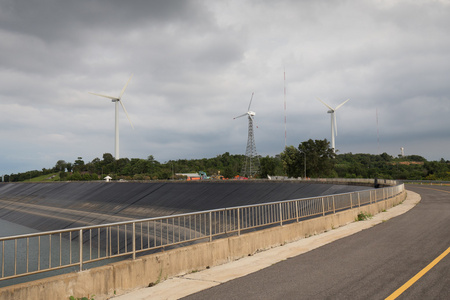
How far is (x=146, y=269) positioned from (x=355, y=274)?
5.20m

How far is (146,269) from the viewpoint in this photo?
27.7ft

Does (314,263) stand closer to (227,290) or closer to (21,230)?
(227,290)

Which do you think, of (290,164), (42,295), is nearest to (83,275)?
(42,295)

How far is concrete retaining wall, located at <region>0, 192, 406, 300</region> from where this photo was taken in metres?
6.69

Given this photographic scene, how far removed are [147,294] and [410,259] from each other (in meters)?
7.56

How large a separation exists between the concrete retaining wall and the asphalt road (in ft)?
4.73

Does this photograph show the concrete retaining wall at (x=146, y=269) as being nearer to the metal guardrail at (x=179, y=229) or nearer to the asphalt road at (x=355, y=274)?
the metal guardrail at (x=179, y=229)

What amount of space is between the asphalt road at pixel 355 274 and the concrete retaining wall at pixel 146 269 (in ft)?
4.73

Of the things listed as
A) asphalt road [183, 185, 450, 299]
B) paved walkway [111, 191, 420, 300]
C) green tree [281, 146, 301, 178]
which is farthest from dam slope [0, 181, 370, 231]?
green tree [281, 146, 301, 178]

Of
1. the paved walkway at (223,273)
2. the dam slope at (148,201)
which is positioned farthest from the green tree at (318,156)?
the paved walkway at (223,273)

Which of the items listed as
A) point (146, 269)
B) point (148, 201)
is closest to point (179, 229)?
point (146, 269)

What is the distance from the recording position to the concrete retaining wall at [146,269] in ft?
21.9

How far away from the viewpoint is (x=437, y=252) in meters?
11.1

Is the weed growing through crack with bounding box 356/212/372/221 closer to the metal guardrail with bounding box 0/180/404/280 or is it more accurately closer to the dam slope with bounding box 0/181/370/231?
the metal guardrail with bounding box 0/180/404/280
